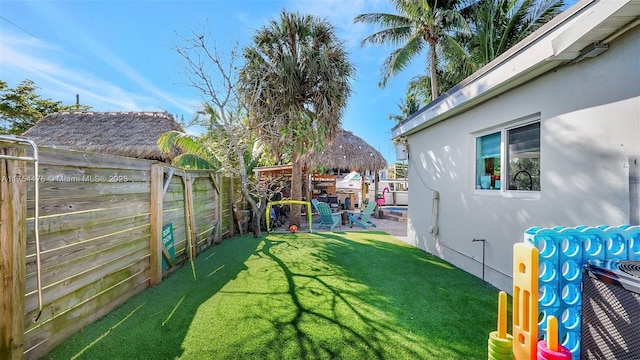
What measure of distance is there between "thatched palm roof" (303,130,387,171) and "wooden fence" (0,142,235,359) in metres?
9.52

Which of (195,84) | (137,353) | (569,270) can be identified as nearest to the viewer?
(569,270)

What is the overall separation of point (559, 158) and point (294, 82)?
7072mm

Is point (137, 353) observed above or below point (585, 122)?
below

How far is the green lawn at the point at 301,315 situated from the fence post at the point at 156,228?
0.84 ft

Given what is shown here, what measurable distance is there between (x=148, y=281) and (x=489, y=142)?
6.10m

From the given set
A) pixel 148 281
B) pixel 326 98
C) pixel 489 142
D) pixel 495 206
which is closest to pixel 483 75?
pixel 489 142

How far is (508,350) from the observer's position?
1440mm

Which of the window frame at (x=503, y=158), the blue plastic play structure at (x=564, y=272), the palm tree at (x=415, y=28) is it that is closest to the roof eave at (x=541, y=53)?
the window frame at (x=503, y=158)

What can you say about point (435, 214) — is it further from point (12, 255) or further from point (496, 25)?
point (496, 25)

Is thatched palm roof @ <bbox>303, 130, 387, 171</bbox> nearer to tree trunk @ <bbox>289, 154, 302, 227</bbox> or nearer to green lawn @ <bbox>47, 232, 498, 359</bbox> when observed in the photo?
tree trunk @ <bbox>289, 154, 302, 227</bbox>

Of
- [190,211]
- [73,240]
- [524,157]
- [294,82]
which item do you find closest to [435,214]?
[524,157]

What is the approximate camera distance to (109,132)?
48.4ft

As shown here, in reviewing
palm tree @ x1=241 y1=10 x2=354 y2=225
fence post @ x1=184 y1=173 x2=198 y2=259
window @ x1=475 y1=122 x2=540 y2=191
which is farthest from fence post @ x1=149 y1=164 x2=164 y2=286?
window @ x1=475 y1=122 x2=540 y2=191

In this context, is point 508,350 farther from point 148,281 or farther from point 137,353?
point 148,281
